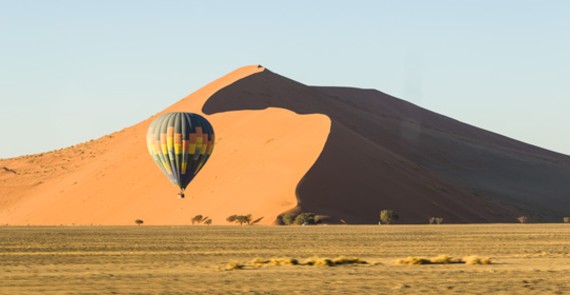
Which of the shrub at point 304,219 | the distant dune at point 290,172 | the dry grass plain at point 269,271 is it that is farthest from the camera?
the distant dune at point 290,172

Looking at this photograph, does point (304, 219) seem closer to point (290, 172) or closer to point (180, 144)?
point (180, 144)

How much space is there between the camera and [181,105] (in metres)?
139

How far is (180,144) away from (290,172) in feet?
49.9

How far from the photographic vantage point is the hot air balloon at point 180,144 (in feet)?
253

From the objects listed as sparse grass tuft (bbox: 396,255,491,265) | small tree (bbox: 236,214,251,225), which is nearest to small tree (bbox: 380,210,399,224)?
small tree (bbox: 236,214,251,225)

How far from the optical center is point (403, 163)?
101688mm

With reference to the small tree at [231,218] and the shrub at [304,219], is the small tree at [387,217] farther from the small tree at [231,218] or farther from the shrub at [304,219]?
the small tree at [231,218]

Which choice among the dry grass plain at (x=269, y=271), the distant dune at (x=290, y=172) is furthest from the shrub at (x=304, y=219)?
the dry grass plain at (x=269, y=271)

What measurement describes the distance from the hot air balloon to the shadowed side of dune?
856 cm

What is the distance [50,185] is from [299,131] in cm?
3940

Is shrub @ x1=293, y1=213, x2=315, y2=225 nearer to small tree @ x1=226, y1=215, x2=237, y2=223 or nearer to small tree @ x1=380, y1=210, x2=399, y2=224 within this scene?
small tree @ x1=380, y1=210, x2=399, y2=224

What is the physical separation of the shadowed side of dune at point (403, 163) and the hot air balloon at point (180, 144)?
856 centimetres

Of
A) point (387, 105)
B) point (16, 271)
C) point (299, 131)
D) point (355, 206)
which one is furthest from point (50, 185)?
point (16, 271)

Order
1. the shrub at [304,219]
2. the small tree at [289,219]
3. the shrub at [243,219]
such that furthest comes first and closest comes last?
the shrub at [243,219], the small tree at [289,219], the shrub at [304,219]
